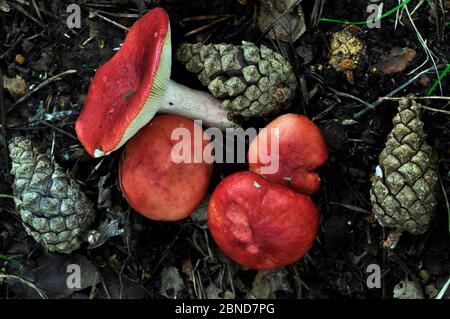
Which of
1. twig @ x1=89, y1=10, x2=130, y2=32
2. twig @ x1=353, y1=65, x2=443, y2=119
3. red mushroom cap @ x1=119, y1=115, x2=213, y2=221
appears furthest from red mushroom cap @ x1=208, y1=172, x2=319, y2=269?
twig @ x1=89, y1=10, x2=130, y2=32

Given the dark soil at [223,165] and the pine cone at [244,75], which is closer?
the pine cone at [244,75]

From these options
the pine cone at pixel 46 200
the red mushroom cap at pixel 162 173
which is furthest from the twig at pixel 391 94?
the pine cone at pixel 46 200

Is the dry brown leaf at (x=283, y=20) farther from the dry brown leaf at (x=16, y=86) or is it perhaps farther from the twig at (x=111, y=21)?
the dry brown leaf at (x=16, y=86)

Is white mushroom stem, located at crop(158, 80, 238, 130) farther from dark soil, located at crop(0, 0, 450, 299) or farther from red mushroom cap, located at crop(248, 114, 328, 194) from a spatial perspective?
red mushroom cap, located at crop(248, 114, 328, 194)

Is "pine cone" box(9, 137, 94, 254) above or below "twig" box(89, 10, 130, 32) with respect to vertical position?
below

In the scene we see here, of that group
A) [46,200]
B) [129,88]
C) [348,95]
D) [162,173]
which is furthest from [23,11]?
[348,95]

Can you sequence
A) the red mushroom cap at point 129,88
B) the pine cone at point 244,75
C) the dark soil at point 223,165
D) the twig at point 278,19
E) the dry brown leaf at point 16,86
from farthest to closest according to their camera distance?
the dry brown leaf at point 16,86
the twig at point 278,19
the dark soil at point 223,165
the pine cone at point 244,75
the red mushroom cap at point 129,88
